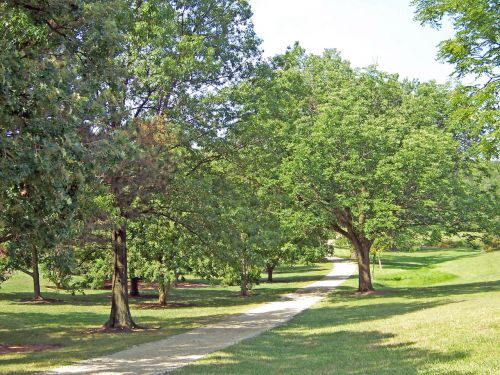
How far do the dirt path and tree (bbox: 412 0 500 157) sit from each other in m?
9.54

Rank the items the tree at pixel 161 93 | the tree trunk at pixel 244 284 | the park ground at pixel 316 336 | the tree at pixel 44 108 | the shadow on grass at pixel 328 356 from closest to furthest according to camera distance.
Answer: the tree at pixel 44 108
the shadow on grass at pixel 328 356
the park ground at pixel 316 336
the tree at pixel 161 93
the tree trunk at pixel 244 284

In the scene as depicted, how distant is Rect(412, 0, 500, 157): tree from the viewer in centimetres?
1333

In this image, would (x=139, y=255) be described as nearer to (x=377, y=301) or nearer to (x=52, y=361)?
(x=377, y=301)

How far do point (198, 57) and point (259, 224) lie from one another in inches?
279

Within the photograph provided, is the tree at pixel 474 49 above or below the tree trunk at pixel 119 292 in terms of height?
above

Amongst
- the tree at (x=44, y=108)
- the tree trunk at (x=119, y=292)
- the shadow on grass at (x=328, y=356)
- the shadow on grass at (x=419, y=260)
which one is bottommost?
the shadow on grass at (x=328, y=356)

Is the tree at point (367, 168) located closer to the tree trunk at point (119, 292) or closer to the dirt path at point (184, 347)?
the dirt path at point (184, 347)

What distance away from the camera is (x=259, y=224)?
21328 millimetres

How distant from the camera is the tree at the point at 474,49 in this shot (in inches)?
525

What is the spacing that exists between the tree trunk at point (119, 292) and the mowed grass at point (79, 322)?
3.46ft

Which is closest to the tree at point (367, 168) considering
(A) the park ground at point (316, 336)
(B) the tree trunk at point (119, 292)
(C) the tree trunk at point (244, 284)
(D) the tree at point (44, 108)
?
(A) the park ground at point (316, 336)

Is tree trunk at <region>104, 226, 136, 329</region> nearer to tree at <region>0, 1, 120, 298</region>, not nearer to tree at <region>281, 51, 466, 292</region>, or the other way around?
tree at <region>0, 1, 120, 298</region>

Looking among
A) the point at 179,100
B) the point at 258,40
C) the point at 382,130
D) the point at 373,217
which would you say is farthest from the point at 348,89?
the point at 179,100

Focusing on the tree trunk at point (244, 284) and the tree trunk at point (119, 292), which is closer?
the tree trunk at point (119, 292)
